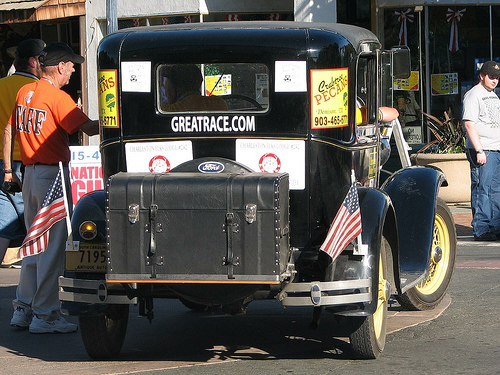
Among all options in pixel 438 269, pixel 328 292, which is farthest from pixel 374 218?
pixel 438 269

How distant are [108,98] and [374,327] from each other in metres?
2.16

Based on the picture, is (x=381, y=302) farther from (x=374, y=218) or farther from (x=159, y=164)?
(x=159, y=164)

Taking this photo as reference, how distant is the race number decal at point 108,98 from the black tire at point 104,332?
115 centimetres

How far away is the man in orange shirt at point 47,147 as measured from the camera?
6.65 meters

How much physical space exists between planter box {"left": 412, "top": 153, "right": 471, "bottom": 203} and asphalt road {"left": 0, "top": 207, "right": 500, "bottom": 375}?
564cm

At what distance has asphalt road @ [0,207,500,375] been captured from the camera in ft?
18.8

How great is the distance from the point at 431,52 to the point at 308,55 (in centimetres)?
992

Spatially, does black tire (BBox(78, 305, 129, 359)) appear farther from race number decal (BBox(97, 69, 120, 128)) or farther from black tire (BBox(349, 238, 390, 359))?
black tire (BBox(349, 238, 390, 359))

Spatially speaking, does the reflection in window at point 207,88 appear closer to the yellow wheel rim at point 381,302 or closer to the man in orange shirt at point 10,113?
the yellow wheel rim at point 381,302

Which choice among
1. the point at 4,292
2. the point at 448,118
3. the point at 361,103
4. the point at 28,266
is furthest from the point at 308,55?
the point at 448,118

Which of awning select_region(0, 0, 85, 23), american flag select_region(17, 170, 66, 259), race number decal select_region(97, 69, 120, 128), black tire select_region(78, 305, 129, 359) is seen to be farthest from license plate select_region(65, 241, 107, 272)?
awning select_region(0, 0, 85, 23)

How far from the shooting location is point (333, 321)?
702cm

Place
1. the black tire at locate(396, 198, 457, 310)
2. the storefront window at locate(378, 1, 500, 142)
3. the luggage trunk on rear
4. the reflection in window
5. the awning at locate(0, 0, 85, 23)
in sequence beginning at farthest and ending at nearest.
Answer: the awning at locate(0, 0, 85, 23), the storefront window at locate(378, 1, 500, 142), the black tire at locate(396, 198, 457, 310), the reflection in window, the luggage trunk on rear

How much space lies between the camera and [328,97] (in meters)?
5.76
